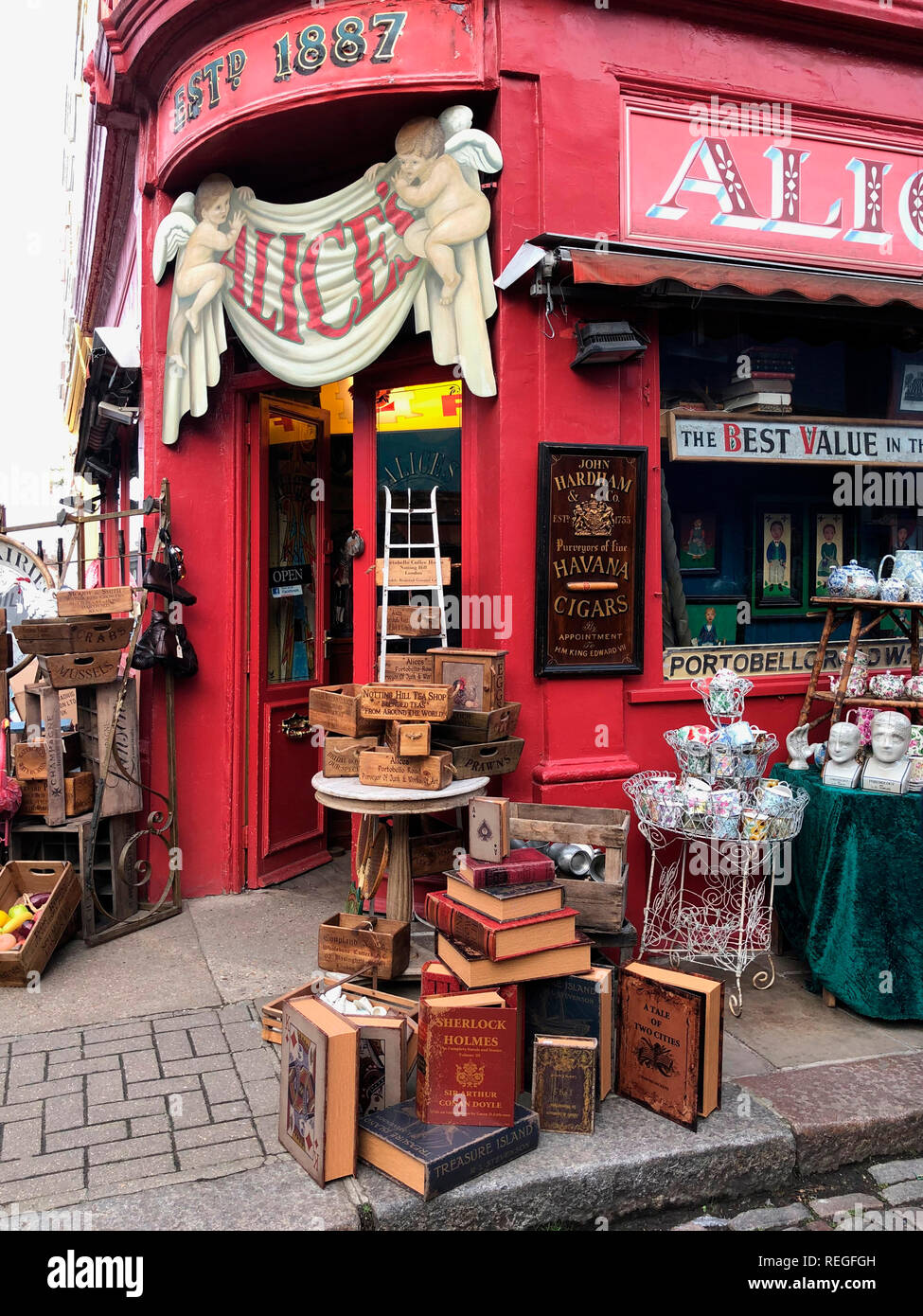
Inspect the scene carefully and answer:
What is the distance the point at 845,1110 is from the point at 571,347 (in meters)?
3.83

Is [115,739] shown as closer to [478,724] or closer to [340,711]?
[340,711]

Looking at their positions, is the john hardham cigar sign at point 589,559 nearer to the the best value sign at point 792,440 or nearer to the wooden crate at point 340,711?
the the best value sign at point 792,440

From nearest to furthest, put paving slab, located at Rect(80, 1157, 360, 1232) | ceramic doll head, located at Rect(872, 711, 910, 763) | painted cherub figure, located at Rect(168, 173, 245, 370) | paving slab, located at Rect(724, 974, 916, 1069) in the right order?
1. paving slab, located at Rect(80, 1157, 360, 1232)
2. paving slab, located at Rect(724, 974, 916, 1069)
3. ceramic doll head, located at Rect(872, 711, 910, 763)
4. painted cherub figure, located at Rect(168, 173, 245, 370)

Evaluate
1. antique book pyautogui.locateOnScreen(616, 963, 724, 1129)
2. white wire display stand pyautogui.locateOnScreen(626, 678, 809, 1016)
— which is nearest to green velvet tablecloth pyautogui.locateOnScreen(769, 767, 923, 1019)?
white wire display stand pyautogui.locateOnScreen(626, 678, 809, 1016)

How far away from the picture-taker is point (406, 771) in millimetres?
4535

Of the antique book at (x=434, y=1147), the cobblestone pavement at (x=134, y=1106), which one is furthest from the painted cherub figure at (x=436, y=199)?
the antique book at (x=434, y=1147)

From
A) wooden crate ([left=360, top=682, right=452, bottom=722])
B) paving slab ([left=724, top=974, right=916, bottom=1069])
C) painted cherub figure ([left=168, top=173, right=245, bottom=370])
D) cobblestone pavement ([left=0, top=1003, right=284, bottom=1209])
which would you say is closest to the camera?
cobblestone pavement ([left=0, top=1003, right=284, bottom=1209])

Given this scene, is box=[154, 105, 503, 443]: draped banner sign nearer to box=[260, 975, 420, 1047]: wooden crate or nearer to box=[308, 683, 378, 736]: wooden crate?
box=[308, 683, 378, 736]: wooden crate

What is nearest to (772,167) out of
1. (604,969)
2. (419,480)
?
(419,480)

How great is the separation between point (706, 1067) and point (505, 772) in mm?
1789

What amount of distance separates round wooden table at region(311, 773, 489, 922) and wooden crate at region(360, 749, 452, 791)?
3cm

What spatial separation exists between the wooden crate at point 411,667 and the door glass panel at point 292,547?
1.78m

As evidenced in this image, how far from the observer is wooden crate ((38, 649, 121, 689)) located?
5.40 meters

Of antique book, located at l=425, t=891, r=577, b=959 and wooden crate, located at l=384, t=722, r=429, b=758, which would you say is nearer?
antique book, located at l=425, t=891, r=577, b=959
